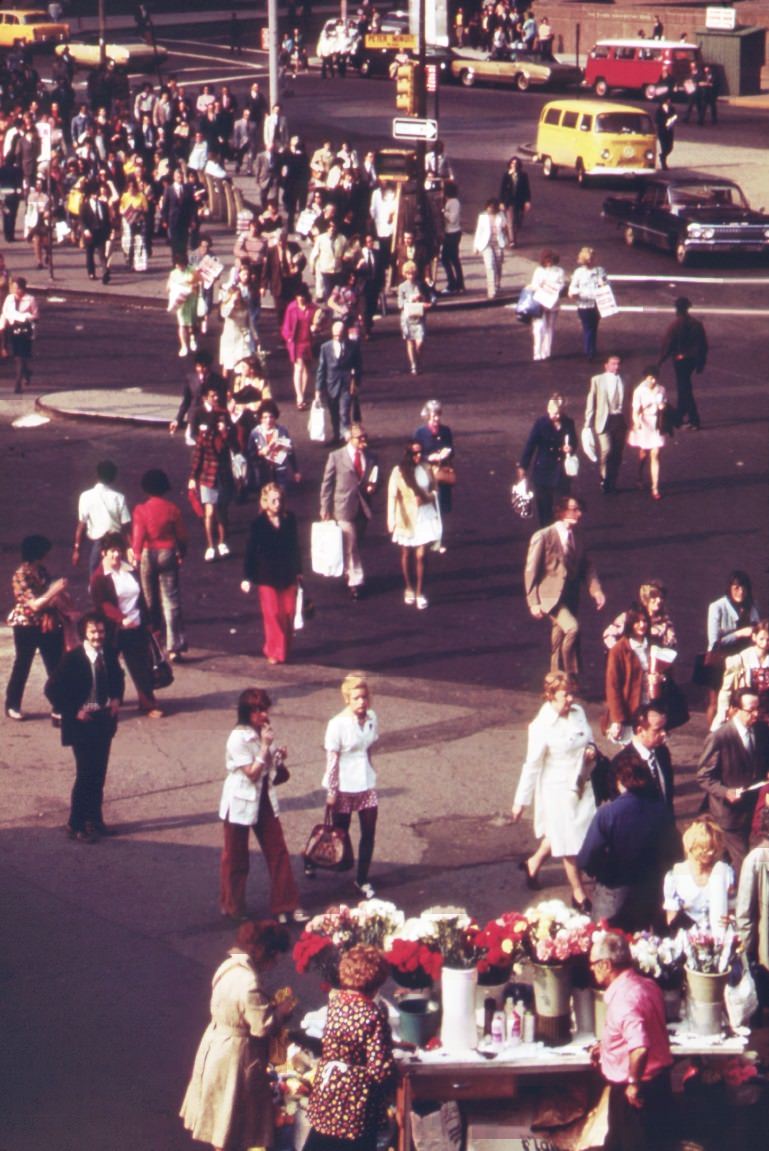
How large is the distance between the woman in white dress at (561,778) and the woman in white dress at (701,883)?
1.70m

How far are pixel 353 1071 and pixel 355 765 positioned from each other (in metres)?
3.77

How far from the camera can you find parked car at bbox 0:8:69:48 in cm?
7369

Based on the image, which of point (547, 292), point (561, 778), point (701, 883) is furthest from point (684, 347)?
point (701, 883)

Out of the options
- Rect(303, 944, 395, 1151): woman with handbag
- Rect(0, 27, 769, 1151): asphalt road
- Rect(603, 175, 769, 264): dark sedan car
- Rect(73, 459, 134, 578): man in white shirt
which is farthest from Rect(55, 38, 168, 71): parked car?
Rect(303, 944, 395, 1151): woman with handbag

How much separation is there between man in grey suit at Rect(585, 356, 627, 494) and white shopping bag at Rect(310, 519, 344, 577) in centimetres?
414

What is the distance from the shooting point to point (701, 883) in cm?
1073

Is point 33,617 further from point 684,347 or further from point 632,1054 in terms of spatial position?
point 684,347

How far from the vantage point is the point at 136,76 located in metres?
69.1

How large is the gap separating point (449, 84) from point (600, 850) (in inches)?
2203

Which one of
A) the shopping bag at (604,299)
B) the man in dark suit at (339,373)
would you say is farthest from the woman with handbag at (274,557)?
the shopping bag at (604,299)

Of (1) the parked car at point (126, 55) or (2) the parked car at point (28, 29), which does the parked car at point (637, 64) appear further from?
(2) the parked car at point (28, 29)

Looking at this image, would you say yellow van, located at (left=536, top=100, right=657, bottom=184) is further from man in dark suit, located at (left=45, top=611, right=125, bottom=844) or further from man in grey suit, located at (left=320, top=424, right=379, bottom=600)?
man in dark suit, located at (left=45, top=611, right=125, bottom=844)

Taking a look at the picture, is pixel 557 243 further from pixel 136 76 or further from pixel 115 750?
pixel 136 76

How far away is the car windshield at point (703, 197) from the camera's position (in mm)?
36188
